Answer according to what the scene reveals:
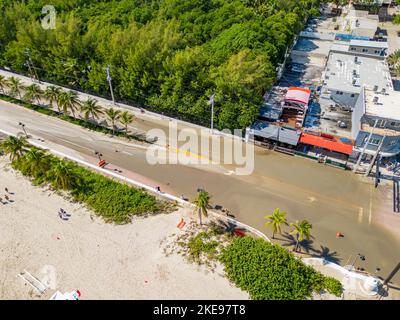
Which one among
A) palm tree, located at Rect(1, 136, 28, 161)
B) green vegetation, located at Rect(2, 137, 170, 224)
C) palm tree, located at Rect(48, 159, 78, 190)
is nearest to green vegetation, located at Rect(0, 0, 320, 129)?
palm tree, located at Rect(1, 136, 28, 161)

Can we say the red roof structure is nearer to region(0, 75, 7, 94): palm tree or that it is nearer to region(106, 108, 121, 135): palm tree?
region(106, 108, 121, 135): palm tree

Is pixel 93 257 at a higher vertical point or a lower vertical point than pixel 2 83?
lower

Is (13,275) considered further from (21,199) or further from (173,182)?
(173,182)

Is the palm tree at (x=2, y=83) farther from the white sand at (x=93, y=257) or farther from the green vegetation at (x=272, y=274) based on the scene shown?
the green vegetation at (x=272, y=274)

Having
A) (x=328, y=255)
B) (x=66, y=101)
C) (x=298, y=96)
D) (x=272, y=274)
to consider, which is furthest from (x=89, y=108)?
(x=328, y=255)

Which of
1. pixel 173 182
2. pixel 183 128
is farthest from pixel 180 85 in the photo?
pixel 173 182

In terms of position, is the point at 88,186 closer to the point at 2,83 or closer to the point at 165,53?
the point at 165,53
